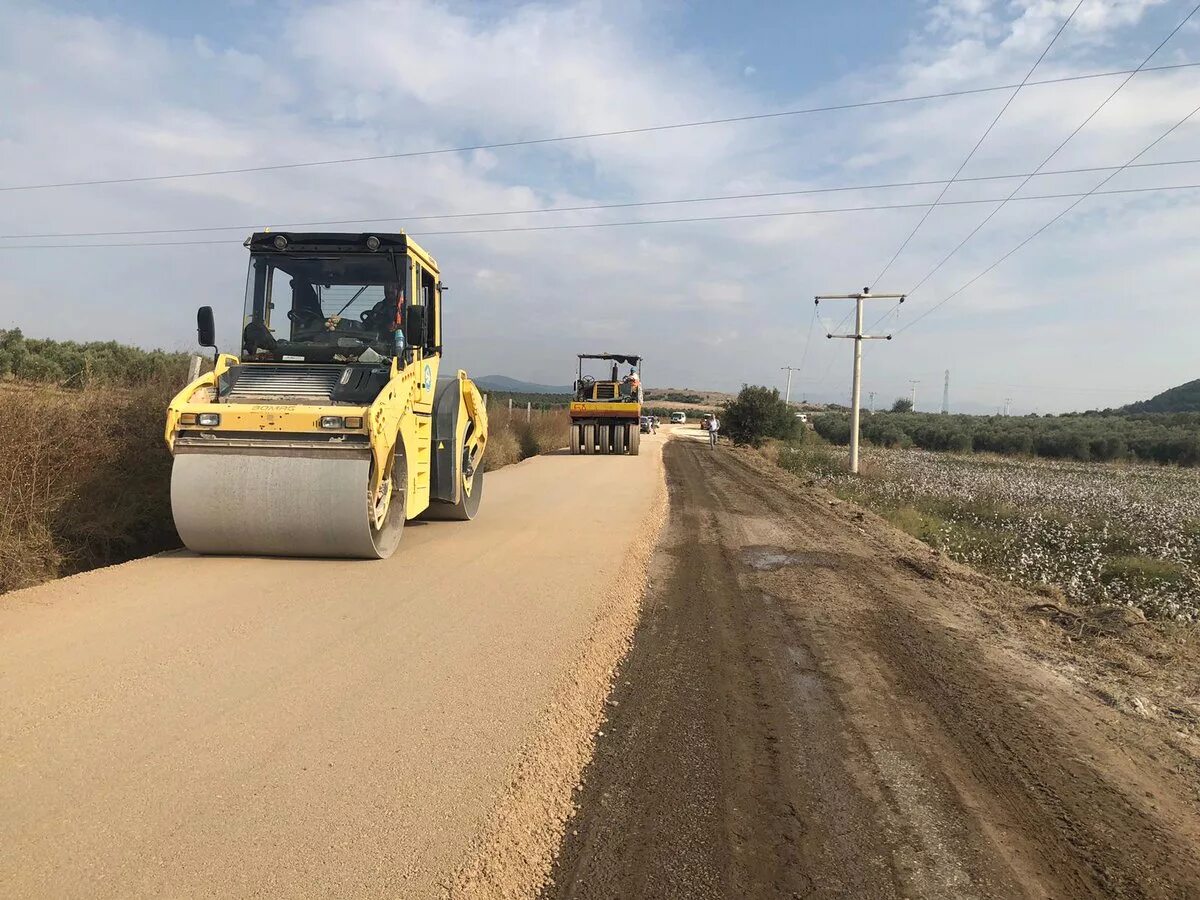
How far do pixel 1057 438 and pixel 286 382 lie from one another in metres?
48.8

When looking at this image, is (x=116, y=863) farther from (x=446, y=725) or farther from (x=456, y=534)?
(x=456, y=534)

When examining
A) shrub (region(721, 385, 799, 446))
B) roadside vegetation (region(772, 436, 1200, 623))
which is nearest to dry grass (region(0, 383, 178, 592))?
roadside vegetation (region(772, 436, 1200, 623))

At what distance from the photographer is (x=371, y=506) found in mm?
6949

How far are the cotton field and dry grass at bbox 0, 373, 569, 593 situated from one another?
9778mm

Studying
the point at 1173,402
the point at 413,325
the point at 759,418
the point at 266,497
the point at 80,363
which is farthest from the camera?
the point at 1173,402

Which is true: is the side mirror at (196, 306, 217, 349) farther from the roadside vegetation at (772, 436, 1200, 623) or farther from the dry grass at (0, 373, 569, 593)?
the roadside vegetation at (772, 436, 1200, 623)

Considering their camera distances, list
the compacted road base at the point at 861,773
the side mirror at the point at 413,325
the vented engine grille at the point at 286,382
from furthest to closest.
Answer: the side mirror at the point at 413,325, the vented engine grille at the point at 286,382, the compacted road base at the point at 861,773

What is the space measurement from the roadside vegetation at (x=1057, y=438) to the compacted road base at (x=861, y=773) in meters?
41.6

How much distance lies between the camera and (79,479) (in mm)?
7098

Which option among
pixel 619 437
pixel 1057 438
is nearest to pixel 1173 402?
pixel 1057 438

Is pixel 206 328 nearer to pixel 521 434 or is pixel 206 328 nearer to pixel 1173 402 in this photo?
pixel 521 434

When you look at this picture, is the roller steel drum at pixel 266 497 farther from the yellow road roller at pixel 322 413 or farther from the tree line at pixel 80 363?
the tree line at pixel 80 363

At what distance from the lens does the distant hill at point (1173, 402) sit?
306 ft

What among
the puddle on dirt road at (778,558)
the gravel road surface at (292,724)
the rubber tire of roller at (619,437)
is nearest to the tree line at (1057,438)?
the rubber tire of roller at (619,437)
